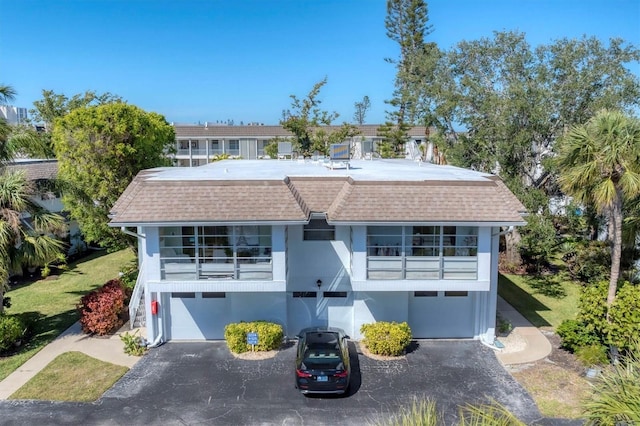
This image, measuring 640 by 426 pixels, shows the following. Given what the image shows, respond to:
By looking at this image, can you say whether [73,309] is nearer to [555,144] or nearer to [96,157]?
[96,157]

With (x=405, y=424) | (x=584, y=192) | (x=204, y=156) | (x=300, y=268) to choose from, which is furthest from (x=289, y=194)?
(x=204, y=156)

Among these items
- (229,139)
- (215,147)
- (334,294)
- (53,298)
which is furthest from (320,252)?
(215,147)

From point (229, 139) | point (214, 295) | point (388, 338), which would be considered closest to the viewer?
point (388, 338)

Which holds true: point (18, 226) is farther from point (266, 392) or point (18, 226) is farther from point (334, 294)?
point (334, 294)

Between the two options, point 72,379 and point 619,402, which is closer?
point 619,402

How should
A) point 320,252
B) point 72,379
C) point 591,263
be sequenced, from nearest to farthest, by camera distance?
point 72,379, point 320,252, point 591,263
